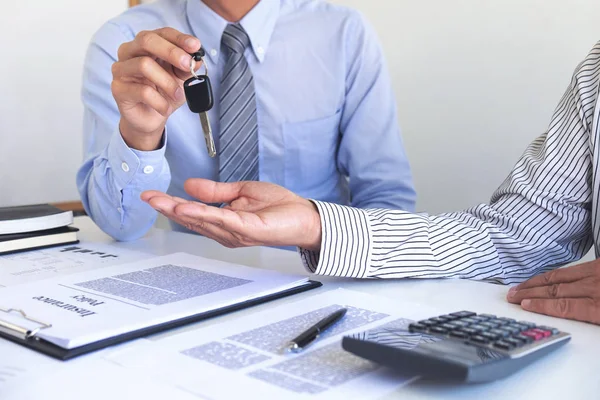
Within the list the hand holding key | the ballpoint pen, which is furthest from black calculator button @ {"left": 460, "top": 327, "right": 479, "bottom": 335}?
the hand holding key

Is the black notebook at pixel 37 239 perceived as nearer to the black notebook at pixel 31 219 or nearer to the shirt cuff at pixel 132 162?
the black notebook at pixel 31 219

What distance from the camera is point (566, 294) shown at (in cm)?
74

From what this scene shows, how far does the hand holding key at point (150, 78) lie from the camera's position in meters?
0.89

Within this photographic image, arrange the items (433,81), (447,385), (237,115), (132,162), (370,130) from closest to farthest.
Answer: (447,385)
(132,162)
(237,115)
(370,130)
(433,81)

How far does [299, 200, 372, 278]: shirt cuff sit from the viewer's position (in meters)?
0.86

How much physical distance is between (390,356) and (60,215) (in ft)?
2.53

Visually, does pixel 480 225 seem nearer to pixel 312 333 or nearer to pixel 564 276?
pixel 564 276

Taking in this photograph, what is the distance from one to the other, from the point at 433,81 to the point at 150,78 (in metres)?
1.01

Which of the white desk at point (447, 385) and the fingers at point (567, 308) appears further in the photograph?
the fingers at point (567, 308)

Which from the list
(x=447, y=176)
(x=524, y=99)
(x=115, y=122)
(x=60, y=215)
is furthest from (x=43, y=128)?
(x=524, y=99)

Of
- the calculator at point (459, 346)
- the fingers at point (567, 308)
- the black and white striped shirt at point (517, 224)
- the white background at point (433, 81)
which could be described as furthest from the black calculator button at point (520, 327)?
the white background at point (433, 81)

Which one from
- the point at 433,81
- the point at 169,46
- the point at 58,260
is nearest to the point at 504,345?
the point at 169,46

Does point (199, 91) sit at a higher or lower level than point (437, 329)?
higher

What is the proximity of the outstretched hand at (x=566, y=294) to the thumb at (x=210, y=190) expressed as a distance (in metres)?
0.38
